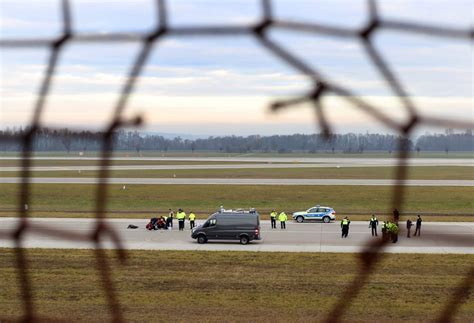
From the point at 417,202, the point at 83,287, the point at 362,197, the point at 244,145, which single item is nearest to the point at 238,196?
the point at 362,197

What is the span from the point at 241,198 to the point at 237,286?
26.1 meters

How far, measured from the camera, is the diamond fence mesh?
1227 millimetres

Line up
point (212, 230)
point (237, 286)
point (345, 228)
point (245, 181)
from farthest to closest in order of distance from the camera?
point (245, 181), point (345, 228), point (212, 230), point (237, 286)

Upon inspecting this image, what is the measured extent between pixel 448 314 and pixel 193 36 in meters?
0.70

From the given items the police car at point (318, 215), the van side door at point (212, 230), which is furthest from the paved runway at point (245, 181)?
the van side door at point (212, 230)

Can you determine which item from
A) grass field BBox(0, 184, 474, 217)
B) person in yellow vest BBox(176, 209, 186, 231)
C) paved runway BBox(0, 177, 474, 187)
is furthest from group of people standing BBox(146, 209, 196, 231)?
paved runway BBox(0, 177, 474, 187)

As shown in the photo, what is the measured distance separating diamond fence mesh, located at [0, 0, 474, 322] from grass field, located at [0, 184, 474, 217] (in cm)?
3258

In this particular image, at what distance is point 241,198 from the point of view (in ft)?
140

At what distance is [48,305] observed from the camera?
1451 cm

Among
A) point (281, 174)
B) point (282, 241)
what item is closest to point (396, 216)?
point (282, 241)

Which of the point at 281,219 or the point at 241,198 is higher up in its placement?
the point at 241,198

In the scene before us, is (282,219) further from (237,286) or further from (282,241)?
(237,286)

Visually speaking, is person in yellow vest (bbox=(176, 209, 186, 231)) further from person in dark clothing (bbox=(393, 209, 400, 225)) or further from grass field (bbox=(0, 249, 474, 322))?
person in dark clothing (bbox=(393, 209, 400, 225))

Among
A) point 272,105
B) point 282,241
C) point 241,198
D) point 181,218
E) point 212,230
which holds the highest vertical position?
point 272,105
